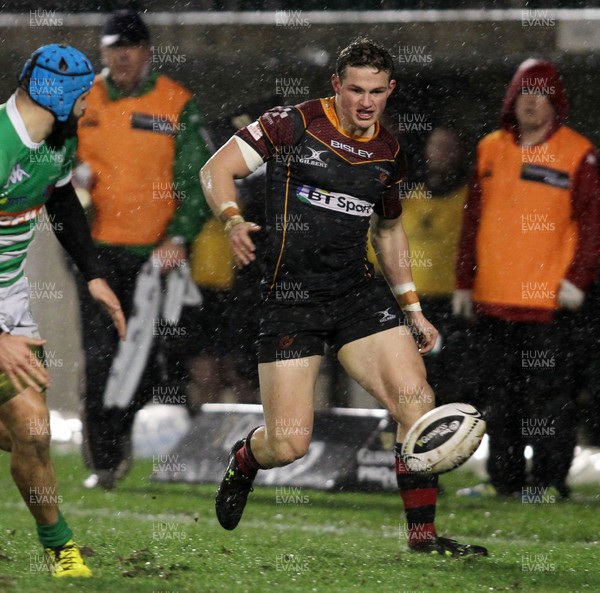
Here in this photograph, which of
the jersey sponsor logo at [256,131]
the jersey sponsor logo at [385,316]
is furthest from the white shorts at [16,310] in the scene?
the jersey sponsor logo at [385,316]

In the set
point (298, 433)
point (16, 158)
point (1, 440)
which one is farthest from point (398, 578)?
point (16, 158)

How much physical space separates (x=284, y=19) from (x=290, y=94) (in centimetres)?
49

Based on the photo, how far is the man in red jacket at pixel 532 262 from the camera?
→ 8625mm

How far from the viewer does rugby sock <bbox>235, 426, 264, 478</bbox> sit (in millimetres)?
7031

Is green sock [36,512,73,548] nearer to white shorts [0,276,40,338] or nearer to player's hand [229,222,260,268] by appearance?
white shorts [0,276,40,338]

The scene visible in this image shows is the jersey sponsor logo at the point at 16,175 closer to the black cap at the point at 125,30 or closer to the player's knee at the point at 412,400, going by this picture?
the player's knee at the point at 412,400

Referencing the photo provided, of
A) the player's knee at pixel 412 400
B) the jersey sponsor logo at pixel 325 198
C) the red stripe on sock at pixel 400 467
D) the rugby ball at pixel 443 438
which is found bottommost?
the red stripe on sock at pixel 400 467

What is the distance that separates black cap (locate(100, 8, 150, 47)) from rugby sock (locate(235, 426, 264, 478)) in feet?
10.0

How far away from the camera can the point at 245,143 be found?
6605 mm

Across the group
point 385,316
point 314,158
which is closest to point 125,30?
point 314,158

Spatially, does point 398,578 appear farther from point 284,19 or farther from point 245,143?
point 284,19

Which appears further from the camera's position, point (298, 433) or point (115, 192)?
point (115, 192)

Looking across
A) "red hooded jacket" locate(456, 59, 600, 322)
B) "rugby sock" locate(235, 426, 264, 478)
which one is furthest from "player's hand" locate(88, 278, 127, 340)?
"red hooded jacket" locate(456, 59, 600, 322)

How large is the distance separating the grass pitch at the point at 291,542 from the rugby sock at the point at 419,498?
145 mm
